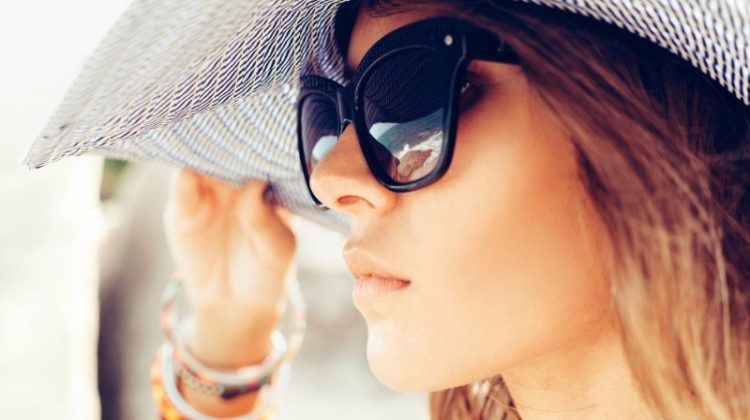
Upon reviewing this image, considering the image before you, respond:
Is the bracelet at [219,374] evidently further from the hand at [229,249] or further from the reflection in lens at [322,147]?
the reflection in lens at [322,147]

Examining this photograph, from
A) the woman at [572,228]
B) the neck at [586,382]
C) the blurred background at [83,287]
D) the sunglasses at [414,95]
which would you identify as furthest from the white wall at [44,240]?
the neck at [586,382]

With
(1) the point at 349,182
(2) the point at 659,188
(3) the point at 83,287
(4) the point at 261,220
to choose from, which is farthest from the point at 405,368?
(3) the point at 83,287

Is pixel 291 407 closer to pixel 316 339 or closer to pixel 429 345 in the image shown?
pixel 316 339

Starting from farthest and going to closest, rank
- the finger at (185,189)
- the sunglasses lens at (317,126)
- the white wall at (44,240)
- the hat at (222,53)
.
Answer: the white wall at (44,240) < the finger at (185,189) < the sunglasses lens at (317,126) < the hat at (222,53)

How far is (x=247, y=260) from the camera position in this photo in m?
1.80

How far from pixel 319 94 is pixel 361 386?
1.37 metres

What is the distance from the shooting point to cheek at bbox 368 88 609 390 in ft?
3.16

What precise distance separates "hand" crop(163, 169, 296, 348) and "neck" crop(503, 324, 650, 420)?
0.77 m

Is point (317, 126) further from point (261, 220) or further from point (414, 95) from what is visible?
point (261, 220)

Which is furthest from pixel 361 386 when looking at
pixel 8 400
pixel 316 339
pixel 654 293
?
pixel 654 293

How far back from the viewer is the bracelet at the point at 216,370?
5.75 feet

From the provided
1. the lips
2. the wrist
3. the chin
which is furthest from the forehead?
the wrist

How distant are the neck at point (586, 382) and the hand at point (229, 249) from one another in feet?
2.52

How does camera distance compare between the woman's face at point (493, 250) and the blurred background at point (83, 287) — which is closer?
the woman's face at point (493, 250)
